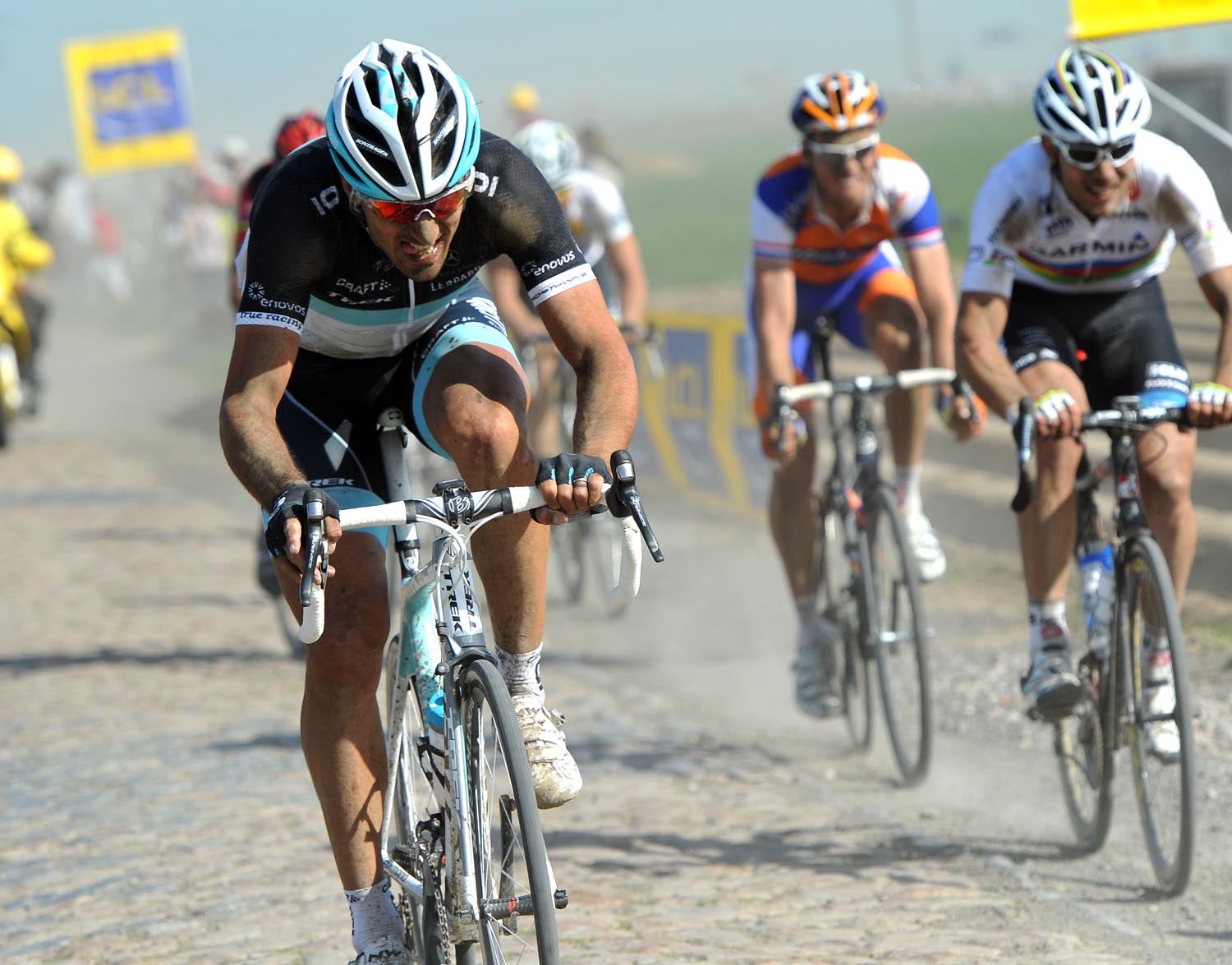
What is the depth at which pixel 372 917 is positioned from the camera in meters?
4.17

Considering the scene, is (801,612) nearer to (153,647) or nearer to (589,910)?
(589,910)

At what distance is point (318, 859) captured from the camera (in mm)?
5895

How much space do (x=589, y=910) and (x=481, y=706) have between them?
5.83 feet

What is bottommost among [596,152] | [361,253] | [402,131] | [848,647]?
[848,647]

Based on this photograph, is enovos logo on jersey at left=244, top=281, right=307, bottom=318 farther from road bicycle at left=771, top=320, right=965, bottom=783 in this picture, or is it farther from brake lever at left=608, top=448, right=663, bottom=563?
road bicycle at left=771, top=320, right=965, bottom=783

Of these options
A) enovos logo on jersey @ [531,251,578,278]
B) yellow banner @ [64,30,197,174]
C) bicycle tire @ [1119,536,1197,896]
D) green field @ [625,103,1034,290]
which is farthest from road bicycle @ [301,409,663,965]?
yellow banner @ [64,30,197,174]

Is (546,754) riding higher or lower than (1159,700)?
higher

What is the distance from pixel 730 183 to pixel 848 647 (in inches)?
2559

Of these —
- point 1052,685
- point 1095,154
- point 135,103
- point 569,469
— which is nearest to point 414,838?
point 569,469

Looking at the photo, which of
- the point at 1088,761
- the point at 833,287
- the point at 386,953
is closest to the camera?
the point at 386,953

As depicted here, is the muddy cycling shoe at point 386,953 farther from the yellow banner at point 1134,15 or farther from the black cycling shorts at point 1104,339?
the yellow banner at point 1134,15

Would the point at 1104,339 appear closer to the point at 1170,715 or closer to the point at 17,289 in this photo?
the point at 1170,715

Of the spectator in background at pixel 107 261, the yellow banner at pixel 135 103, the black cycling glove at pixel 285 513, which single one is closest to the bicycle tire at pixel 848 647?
the black cycling glove at pixel 285 513

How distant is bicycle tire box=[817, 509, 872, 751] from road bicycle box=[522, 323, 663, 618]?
111 inches
